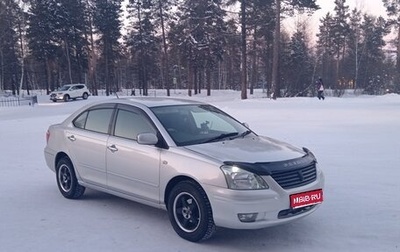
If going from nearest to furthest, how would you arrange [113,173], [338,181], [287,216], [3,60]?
[287,216], [113,173], [338,181], [3,60]

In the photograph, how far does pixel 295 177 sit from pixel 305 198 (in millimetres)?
273

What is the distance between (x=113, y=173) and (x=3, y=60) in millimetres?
59167

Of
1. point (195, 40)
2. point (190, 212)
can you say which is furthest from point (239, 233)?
point (195, 40)

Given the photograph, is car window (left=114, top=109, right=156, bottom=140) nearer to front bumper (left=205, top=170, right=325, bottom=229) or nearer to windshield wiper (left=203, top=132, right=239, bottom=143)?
windshield wiper (left=203, top=132, right=239, bottom=143)

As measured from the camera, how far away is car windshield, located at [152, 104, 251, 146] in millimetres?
5547

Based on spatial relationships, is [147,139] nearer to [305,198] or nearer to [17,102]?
A: [305,198]

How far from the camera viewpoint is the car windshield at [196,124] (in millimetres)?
5547

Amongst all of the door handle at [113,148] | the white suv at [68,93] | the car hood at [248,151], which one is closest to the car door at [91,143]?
the door handle at [113,148]

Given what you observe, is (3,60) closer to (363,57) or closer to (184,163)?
(363,57)

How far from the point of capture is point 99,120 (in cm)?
651

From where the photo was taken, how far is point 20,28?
6016cm

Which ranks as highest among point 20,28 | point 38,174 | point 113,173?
point 20,28

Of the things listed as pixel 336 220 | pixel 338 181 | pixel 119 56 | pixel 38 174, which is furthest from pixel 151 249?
pixel 119 56

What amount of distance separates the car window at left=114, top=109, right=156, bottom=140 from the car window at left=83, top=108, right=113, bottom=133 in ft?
0.77
